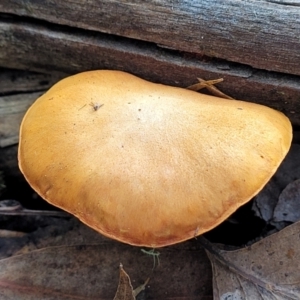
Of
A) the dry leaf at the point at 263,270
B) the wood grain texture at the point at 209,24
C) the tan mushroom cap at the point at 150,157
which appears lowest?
the dry leaf at the point at 263,270

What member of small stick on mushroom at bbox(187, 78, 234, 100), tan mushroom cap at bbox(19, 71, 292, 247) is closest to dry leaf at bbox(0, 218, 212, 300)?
tan mushroom cap at bbox(19, 71, 292, 247)

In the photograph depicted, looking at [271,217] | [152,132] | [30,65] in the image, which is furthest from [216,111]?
[30,65]

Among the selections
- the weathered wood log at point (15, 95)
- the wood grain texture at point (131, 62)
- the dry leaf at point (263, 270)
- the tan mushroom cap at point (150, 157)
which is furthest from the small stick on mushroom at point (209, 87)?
the weathered wood log at point (15, 95)

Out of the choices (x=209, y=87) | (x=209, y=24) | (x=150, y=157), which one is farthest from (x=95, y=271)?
(x=209, y=24)

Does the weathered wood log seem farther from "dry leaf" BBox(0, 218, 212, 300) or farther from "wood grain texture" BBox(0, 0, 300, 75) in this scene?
"dry leaf" BBox(0, 218, 212, 300)

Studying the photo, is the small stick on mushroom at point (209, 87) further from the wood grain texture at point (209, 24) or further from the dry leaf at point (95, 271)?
the dry leaf at point (95, 271)

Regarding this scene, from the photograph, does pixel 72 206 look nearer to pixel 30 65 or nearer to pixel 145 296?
pixel 145 296
